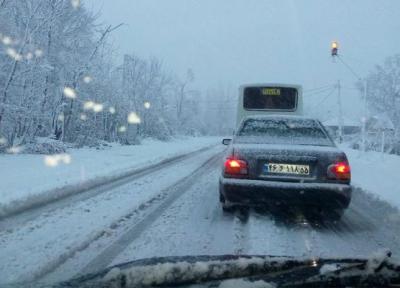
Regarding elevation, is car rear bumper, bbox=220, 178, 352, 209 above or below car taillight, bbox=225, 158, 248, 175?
below

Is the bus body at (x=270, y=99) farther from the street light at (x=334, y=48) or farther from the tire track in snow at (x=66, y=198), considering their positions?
the tire track in snow at (x=66, y=198)

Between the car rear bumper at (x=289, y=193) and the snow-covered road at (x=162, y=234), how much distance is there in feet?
1.11

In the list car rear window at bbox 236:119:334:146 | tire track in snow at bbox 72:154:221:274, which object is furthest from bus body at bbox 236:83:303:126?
car rear window at bbox 236:119:334:146

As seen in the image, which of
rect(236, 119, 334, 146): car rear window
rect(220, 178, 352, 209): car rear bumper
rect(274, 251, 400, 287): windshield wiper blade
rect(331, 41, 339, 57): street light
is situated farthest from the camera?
rect(331, 41, 339, 57): street light

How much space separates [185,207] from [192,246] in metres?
2.61

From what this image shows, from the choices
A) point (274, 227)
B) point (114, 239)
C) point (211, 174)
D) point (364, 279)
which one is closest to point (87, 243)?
point (114, 239)

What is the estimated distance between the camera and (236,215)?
7.16 metres

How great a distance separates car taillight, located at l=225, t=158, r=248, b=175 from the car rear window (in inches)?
28.3

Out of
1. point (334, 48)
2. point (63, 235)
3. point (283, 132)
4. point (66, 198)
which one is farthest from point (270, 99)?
point (63, 235)

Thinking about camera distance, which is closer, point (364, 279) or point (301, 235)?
point (364, 279)

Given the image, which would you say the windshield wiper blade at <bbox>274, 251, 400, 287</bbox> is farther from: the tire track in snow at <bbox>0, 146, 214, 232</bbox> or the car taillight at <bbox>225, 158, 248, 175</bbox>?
the tire track in snow at <bbox>0, 146, 214, 232</bbox>

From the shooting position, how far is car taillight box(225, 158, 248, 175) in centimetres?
651

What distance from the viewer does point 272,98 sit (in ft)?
57.8

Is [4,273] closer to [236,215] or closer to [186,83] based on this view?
[236,215]
